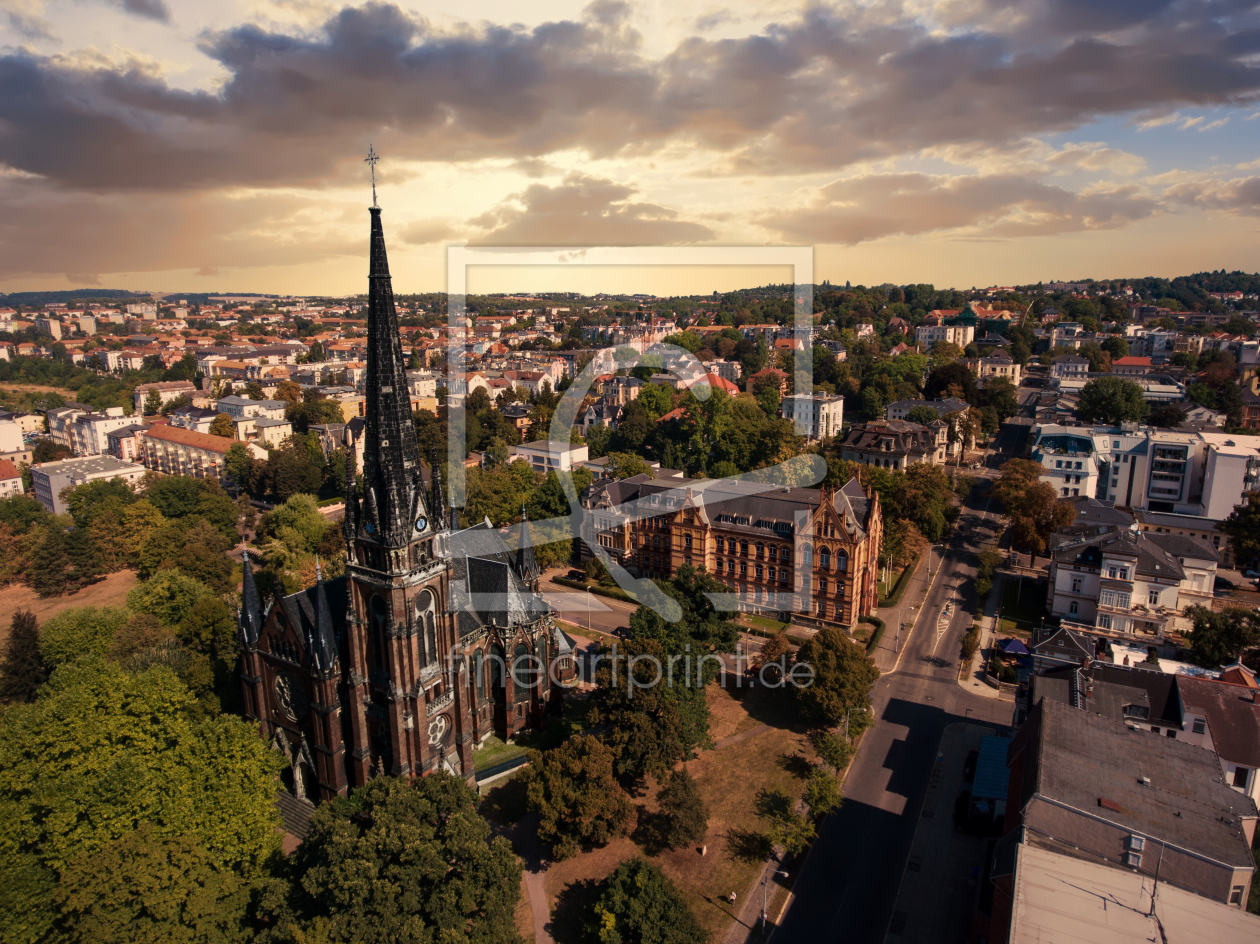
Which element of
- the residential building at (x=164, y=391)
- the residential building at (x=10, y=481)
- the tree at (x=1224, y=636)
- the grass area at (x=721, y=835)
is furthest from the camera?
the residential building at (x=164, y=391)

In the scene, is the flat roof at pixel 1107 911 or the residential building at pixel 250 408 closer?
the flat roof at pixel 1107 911

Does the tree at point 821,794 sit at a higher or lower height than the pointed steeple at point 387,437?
lower

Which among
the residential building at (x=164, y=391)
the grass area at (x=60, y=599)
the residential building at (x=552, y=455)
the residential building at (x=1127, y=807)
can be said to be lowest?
the grass area at (x=60, y=599)

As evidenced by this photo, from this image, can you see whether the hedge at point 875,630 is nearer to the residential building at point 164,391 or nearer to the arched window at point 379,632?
the arched window at point 379,632

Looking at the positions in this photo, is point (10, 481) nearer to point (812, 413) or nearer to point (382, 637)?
point (382, 637)

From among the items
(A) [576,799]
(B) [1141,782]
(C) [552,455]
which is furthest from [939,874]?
(C) [552,455]

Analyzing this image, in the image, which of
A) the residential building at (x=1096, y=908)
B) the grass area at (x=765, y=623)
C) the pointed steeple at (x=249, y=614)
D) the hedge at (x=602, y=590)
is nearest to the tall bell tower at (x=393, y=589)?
the pointed steeple at (x=249, y=614)
